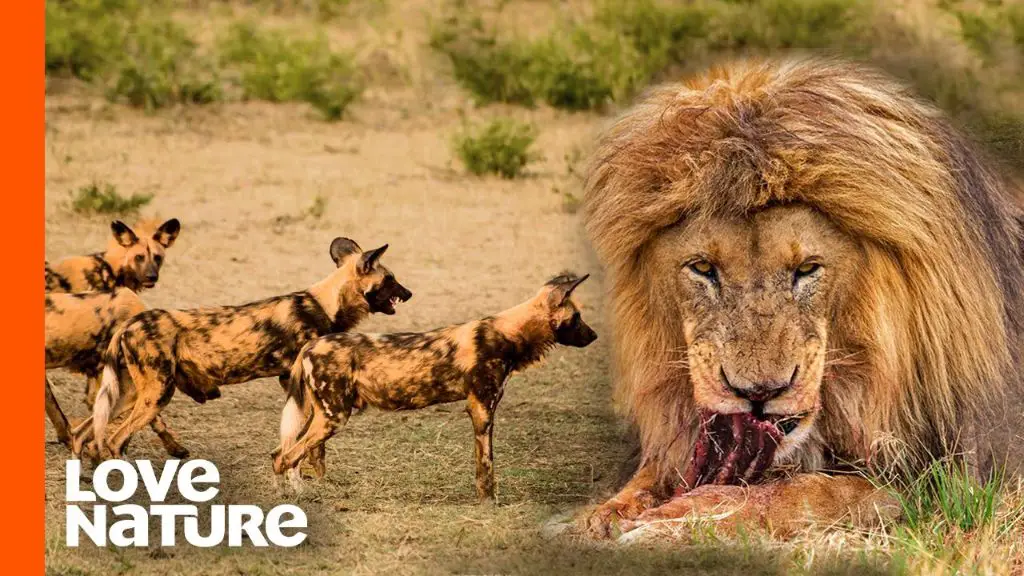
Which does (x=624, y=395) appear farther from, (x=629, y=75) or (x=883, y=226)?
(x=629, y=75)

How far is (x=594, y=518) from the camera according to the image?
4809 mm

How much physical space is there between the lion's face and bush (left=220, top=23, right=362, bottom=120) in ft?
26.1

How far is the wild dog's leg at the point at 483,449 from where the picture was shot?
5.34m

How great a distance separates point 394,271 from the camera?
28.3 feet

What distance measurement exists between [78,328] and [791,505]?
2.89 meters

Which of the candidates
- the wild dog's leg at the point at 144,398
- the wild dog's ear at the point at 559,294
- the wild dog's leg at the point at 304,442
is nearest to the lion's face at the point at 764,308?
the wild dog's ear at the point at 559,294

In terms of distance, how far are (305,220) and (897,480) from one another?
5.49 meters

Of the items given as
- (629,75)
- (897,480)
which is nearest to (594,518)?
(897,480)

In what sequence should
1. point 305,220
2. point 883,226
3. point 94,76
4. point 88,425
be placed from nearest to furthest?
point 883,226 → point 88,425 → point 305,220 → point 94,76

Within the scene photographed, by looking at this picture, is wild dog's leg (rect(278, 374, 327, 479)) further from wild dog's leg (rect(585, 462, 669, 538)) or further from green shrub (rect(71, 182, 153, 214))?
green shrub (rect(71, 182, 153, 214))

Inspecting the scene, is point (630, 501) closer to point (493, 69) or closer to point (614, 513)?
point (614, 513)

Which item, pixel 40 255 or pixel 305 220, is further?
pixel 305 220

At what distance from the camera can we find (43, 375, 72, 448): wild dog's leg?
19.8 feet

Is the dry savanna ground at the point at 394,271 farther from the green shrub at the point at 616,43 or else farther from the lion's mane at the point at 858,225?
the lion's mane at the point at 858,225
